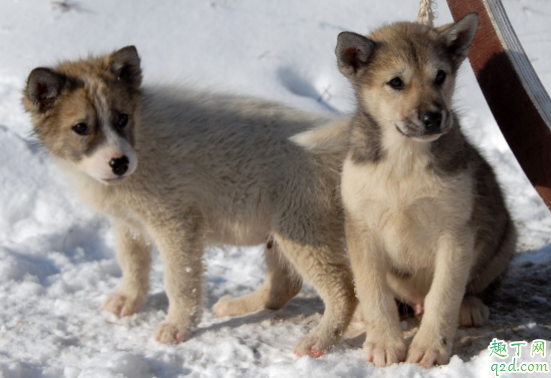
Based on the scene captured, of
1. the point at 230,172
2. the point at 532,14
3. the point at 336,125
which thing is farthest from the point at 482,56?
the point at 532,14

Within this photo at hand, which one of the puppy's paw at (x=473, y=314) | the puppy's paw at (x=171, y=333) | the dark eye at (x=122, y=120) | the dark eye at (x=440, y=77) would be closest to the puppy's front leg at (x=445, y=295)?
the puppy's paw at (x=473, y=314)

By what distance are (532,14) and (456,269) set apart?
6528mm

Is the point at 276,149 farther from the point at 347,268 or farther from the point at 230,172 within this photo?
the point at 347,268

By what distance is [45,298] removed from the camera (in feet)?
16.2

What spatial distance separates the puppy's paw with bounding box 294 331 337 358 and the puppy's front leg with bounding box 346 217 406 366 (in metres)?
0.34

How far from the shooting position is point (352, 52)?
3.78 metres

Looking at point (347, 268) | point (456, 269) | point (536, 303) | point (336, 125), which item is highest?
point (336, 125)

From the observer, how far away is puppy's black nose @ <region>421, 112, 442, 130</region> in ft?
11.0

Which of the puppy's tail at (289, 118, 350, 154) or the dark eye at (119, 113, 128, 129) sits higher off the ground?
the dark eye at (119, 113, 128, 129)

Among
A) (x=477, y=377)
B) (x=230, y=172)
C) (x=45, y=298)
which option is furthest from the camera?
(x=45, y=298)

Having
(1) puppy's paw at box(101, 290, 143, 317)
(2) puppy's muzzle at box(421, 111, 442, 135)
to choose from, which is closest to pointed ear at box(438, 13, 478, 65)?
(2) puppy's muzzle at box(421, 111, 442, 135)

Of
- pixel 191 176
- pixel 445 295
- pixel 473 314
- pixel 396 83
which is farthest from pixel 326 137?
pixel 473 314

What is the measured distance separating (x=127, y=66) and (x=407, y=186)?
2.08 meters

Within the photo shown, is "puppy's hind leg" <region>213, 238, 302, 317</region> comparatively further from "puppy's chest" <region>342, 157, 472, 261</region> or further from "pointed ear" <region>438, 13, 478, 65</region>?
"pointed ear" <region>438, 13, 478, 65</region>
